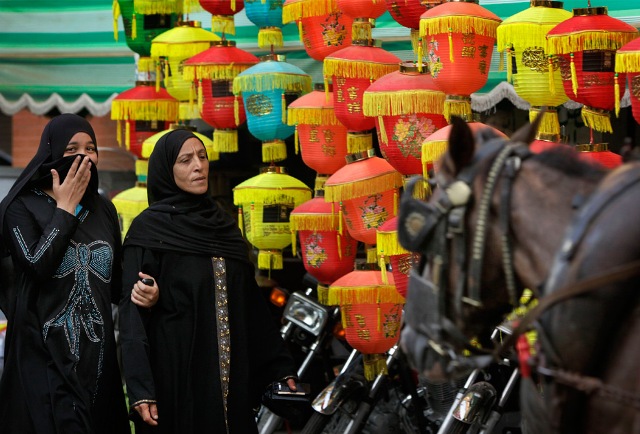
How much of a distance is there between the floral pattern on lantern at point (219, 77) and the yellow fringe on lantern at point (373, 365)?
1478mm

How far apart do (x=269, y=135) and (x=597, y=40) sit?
1995 millimetres

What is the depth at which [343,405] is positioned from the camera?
529 centimetres

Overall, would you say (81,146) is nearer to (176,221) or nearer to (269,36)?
(176,221)

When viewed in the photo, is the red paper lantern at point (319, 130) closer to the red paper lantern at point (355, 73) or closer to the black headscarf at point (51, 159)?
the red paper lantern at point (355, 73)

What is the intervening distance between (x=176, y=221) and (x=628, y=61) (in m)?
1.83

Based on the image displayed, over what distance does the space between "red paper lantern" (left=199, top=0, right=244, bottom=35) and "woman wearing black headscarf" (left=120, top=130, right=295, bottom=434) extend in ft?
5.36

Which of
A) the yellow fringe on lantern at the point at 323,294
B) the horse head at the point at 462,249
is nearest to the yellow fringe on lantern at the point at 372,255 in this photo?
the yellow fringe on lantern at the point at 323,294

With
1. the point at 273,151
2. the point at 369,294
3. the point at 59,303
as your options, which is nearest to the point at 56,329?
the point at 59,303

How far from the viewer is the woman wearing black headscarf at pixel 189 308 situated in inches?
167

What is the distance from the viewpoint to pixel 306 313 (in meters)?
5.71

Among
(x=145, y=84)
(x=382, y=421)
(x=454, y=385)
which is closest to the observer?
(x=454, y=385)

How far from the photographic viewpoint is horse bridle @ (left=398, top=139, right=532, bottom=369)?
2.60 metres

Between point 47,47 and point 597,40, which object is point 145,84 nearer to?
point 47,47

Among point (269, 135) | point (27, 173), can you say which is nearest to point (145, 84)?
point (269, 135)
